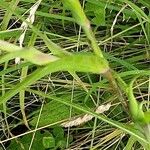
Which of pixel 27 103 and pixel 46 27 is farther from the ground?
pixel 46 27

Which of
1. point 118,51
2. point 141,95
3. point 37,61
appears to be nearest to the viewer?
point 37,61

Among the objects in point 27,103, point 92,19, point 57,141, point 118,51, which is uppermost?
point 92,19

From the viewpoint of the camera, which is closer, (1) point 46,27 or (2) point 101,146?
Result: (2) point 101,146

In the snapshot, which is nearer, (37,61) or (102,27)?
(37,61)

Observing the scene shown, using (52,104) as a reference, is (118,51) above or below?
above

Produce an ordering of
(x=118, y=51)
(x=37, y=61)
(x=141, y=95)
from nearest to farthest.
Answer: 1. (x=37, y=61)
2. (x=141, y=95)
3. (x=118, y=51)

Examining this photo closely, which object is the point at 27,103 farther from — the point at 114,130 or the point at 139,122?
the point at 139,122

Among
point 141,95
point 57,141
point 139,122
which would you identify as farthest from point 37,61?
point 57,141

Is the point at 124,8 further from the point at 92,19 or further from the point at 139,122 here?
the point at 139,122

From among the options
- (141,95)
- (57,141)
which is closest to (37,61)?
(141,95)
